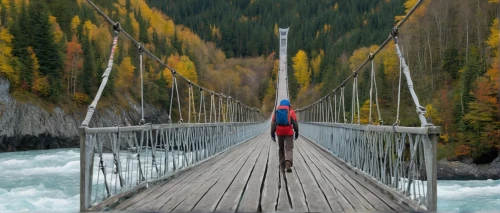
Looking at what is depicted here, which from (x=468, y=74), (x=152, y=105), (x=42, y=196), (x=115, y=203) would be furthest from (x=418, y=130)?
(x=152, y=105)

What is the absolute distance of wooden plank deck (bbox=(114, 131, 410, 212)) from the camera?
13.0ft

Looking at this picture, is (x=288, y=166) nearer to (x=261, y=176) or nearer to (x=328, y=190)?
(x=261, y=176)

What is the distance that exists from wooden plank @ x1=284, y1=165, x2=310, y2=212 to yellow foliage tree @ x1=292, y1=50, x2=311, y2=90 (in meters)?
73.2

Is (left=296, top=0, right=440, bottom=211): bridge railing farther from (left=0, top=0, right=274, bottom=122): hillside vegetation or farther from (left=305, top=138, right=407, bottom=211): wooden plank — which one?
(left=0, top=0, right=274, bottom=122): hillside vegetation

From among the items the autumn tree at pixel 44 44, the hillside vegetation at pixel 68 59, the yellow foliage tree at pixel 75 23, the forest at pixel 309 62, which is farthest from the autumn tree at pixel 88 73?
the yellow foliage tree at pixel 75 23

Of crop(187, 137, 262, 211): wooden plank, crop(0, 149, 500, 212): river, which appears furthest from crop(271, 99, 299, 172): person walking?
crop(0, 149, 500, 212): river

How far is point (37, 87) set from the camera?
3950 cm

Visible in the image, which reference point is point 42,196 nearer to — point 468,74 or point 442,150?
point 442,150

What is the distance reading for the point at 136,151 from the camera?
4.78 meters

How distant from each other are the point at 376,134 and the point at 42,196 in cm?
1344

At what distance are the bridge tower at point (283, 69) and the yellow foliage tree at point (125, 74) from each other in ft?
65.4

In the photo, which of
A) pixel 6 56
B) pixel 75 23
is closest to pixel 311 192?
pixel 6 56

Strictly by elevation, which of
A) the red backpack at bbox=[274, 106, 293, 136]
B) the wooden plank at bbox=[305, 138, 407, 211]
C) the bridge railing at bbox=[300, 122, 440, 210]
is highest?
the red backpack at bbox=[274, 106, 293, 136]

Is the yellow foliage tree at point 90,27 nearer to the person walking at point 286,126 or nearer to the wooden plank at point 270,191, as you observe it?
the person walking at point 286,126
